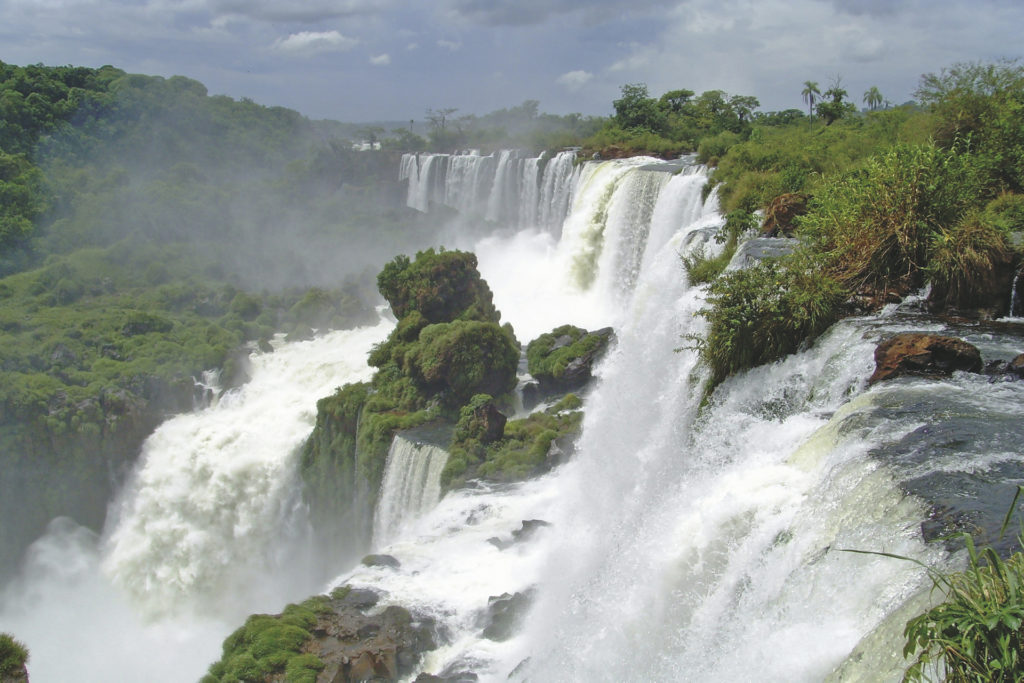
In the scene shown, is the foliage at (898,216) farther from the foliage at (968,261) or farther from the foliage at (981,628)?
the foliage at (981,628)

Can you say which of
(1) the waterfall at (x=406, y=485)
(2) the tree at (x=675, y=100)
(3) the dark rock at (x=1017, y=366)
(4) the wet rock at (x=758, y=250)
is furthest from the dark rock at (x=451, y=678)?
(2) the tree at (x=675, y=100)

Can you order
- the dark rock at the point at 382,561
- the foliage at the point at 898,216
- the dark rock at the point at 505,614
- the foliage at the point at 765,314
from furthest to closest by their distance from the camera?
1. the dark rock at the point at 382,561
2. the foliage at the point at 898,216
3. the dark rock at the point at 505,614
4. the foliage at the point at 765,314

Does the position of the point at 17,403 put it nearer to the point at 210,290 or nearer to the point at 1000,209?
the point at 210,290

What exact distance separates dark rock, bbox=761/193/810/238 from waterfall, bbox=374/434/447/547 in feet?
24.9

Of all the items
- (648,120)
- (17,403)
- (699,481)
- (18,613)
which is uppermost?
(648,120)

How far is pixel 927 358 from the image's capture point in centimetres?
810

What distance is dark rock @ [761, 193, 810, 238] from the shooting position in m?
13.2

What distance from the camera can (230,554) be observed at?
789 inches

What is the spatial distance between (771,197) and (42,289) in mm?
28656

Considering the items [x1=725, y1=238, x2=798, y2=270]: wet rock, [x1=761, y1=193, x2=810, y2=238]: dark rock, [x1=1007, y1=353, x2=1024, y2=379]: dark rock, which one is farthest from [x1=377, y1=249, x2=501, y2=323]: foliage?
[x1=1007, y1=353, x2=1024, y2=379]: dark rock

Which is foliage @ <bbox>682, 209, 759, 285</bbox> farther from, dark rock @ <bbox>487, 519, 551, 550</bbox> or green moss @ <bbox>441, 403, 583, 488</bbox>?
dark rock @ <bbox>487, 519, 551, 550</bbox>

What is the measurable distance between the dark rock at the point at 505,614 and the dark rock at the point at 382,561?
Answer: 2.36 m

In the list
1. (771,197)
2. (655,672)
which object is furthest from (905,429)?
(771,197)

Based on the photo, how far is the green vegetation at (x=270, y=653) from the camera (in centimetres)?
968
